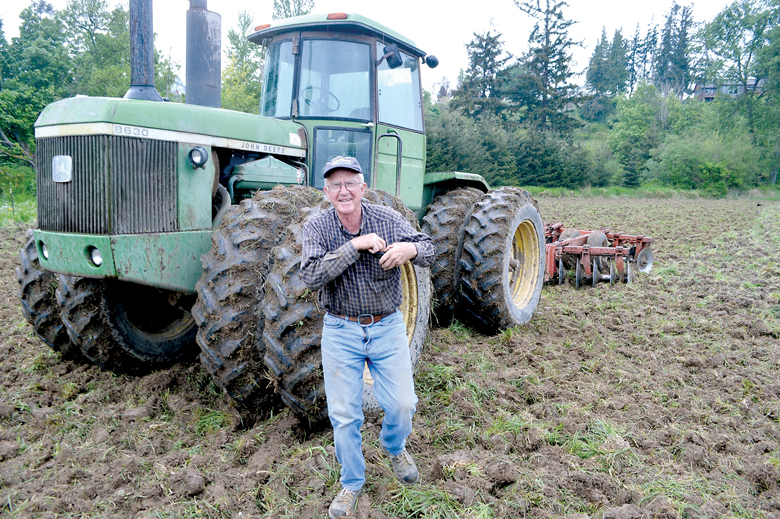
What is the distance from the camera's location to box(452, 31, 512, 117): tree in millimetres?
45594

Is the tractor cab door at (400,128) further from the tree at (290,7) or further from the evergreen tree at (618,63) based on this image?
the evergreen tree at (618,63)

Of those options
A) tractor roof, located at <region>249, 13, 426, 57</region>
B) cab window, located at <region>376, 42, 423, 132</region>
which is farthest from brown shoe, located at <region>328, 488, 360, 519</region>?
tractor roof, located at <region>249, 13, 426, 57</region>

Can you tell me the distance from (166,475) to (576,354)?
3649mm

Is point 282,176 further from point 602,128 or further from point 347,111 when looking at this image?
point 602,128

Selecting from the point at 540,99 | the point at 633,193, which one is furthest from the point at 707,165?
the point at 540,99

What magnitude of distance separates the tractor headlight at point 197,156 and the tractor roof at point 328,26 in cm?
154

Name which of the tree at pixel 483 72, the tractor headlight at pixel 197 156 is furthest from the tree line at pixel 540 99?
the tractor headlight at pixel 197 156

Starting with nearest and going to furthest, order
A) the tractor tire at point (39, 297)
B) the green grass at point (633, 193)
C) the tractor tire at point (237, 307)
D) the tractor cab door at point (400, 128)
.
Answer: the tractor tire at point (237, 307), the tractor tire at point (39, 297), the tractor cab door at point (400, 128), the green grass at point (633, 193)

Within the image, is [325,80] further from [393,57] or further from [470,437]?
[470,437]

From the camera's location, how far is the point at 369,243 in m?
2.54

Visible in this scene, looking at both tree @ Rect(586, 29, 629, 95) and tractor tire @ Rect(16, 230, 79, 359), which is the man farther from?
tree @ Rect(586, 29, 629, 95)

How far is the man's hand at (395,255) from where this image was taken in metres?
2.58

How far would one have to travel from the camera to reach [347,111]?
4816mm

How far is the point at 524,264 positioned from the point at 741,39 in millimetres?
54380
